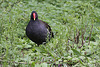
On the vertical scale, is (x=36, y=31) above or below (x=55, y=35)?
above

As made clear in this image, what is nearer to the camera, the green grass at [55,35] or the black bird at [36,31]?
the green grass at [55,35]

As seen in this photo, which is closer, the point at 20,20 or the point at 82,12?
the point at 20,20

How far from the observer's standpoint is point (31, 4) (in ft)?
22.5

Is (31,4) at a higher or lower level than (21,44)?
higher

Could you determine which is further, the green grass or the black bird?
the black bird

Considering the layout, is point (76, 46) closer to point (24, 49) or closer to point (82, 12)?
point (24, 49)

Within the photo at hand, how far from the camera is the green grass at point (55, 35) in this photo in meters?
3.87

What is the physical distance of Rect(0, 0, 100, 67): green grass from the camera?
12.7ft

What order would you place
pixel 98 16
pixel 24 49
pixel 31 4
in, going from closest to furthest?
pixel 24 49 < pixel 98 16 < pixel 31 4

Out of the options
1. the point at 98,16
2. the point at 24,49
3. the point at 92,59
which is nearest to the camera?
the point at 92,59

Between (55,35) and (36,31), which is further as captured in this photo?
(55,35)

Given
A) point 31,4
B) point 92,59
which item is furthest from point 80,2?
point 92,59

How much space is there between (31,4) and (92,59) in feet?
11.3

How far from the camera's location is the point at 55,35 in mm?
5113
